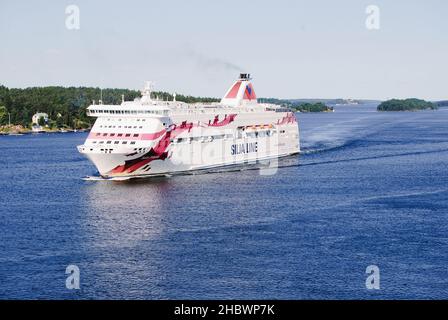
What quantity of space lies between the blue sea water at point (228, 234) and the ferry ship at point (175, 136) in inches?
68.6

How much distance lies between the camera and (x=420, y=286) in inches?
1027

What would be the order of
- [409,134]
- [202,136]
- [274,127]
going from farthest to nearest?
[409,134] → [274,127] → [202,136]

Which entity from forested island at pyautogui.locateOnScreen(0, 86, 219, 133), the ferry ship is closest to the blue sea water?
the ferry ship

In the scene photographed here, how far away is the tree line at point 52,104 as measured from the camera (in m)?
126

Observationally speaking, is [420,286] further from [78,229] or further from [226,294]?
[78,229]

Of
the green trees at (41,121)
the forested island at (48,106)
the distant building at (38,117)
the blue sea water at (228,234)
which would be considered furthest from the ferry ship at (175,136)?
the distant building at (38,117)

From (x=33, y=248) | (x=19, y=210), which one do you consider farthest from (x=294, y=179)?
(x=33, y=248)

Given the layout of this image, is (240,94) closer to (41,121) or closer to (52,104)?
(41,121)

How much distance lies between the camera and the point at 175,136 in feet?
170

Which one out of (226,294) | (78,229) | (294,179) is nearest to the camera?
(226,294)

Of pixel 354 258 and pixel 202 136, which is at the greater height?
pixel 202 136

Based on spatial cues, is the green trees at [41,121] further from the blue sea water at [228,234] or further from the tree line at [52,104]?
the blue sea water at [228,234]

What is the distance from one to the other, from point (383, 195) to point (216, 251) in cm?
1712

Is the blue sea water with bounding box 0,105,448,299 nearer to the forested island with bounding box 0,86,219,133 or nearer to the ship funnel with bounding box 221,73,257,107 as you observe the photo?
the ship funnel with bounding box 221,73,257,107
